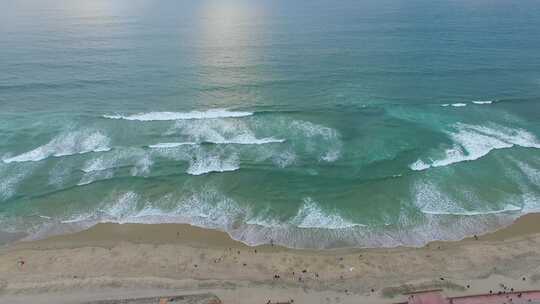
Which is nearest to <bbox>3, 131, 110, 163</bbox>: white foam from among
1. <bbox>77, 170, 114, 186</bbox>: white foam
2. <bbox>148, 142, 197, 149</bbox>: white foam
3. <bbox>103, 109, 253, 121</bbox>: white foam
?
<bbox>77, 170, 114, 186</bbox>: white foam

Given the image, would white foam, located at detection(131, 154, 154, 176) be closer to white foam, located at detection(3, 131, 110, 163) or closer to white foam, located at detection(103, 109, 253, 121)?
white foam, located at detection(3, 131, 110, 163)

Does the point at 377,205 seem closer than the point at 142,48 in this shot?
Yes

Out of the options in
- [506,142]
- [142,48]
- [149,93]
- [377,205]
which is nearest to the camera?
[377,205]

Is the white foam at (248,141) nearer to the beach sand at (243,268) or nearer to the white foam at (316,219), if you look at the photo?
the white foam at (316,219)

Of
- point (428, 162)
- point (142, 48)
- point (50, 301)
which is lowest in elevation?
point (50, 301)

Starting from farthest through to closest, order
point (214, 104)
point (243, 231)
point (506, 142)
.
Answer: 1. point (214, 104)
2. point (506, 142)
3. point (243, 231)

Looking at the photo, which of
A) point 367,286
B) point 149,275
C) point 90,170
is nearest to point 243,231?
point 149,275

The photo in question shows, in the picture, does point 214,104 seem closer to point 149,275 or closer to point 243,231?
point 243,231

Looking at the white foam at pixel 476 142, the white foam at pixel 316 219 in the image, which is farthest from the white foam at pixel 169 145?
the white foam at pixel 476 142
